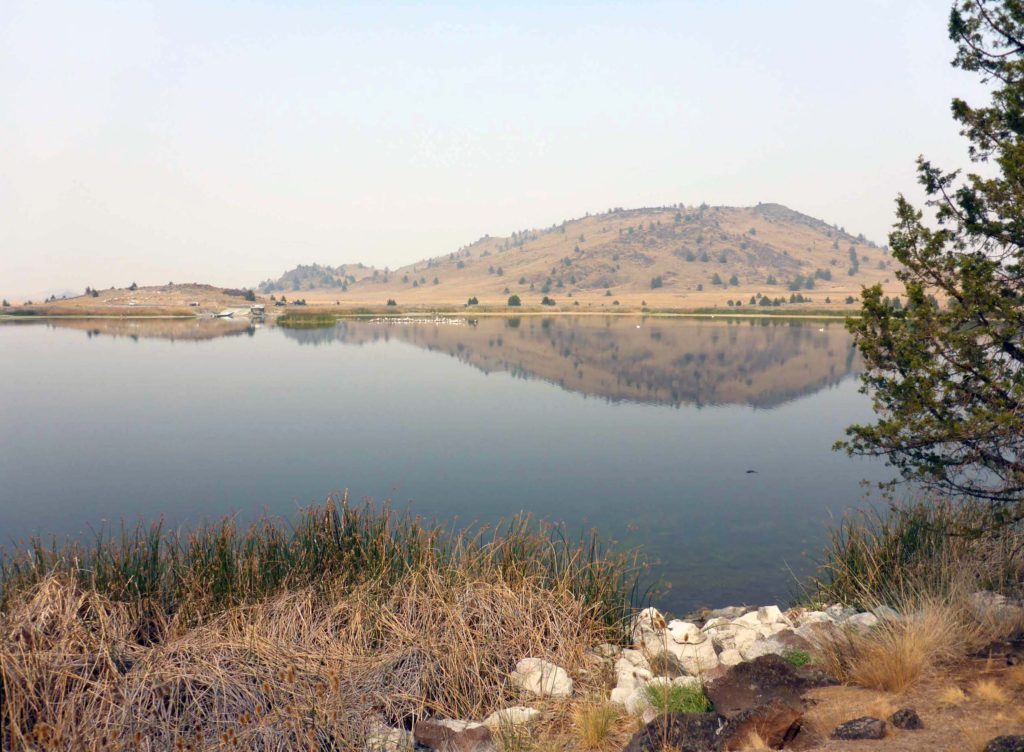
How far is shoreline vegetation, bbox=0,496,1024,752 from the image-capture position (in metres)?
7.05

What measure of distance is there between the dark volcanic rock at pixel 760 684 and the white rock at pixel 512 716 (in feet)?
5.71

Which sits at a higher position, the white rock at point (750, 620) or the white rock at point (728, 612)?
the white rock at point (750, 620)

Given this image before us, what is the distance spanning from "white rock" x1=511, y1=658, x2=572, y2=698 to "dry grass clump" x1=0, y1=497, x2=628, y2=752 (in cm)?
18

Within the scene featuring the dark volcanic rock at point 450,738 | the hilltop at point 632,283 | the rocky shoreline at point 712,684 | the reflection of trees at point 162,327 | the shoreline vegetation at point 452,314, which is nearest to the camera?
the rocky shoreline at point 712,684

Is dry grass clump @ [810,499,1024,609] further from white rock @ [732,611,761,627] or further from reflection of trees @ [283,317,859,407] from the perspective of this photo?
reflection of trees @ [283,317,859,407]

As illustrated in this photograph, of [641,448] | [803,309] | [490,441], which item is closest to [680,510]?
[641,448]

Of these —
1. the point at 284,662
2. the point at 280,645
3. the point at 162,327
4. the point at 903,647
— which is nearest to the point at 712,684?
the point at 903,647

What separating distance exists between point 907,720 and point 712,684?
1.84 meters

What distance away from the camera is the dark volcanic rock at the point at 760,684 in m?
7.19

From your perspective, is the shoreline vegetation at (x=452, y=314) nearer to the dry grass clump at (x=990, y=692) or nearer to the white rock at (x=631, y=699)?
the white rock at (x=631, y=699)

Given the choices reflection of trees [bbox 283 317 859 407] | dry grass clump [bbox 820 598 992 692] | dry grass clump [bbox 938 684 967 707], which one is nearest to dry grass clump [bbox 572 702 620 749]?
dry grass clump [bbox 820 598 992 692]

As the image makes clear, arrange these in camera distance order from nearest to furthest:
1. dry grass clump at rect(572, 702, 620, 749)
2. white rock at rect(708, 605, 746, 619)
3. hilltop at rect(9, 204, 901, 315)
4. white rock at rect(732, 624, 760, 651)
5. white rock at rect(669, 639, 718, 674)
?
dry grass clump at rect(572, 702, 620, 749)
white rock at rect(669, 639, 718, 674)
white rock at rect(732, 624, 760, 651)
white rock at rect(708, 605, 746, 619)
hilltop at rect(9, 204, 901, 315)

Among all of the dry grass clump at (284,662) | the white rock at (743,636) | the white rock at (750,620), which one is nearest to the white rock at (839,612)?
the white rock at (750,620)

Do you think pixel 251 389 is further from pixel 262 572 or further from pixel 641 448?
pixel 262 572
